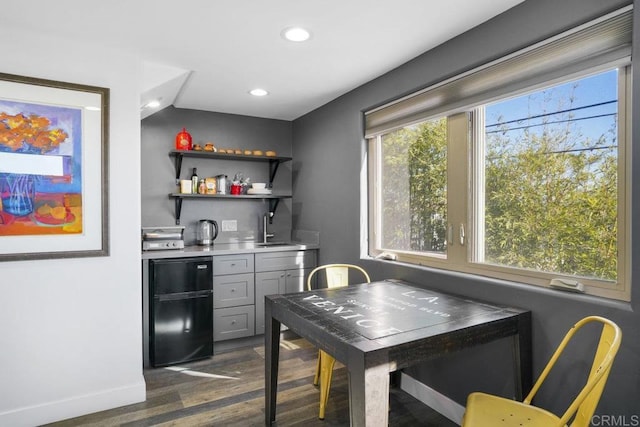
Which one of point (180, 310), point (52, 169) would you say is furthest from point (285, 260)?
point (52, 169)

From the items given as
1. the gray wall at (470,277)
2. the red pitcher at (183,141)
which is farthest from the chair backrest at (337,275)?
the red pitcher at (183,141)

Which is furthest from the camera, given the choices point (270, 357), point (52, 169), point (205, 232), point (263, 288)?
point (205, 232)

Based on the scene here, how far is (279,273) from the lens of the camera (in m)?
3.65

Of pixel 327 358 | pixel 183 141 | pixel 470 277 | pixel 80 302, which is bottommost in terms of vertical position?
pixel 327 358

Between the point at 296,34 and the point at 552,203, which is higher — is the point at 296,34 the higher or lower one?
the higher one

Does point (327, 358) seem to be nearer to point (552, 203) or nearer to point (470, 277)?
point (470, 277)

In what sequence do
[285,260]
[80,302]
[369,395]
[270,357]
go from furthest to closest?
[285,260]
[80,302]
[270,357]
[369,395]

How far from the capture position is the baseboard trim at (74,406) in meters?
2.19

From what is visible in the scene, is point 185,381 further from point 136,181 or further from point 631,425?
point 631,425

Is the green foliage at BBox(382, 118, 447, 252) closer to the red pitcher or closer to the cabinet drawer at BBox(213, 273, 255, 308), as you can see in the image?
the cabinet drawer at BBox(213, 273, 255, 308)

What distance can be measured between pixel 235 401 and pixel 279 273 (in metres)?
1.36

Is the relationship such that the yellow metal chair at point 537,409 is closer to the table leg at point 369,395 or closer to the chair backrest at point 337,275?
the table leg at point 369,395

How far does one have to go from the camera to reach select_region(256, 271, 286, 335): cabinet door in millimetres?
3547

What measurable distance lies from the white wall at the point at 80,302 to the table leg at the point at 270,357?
98 cm
